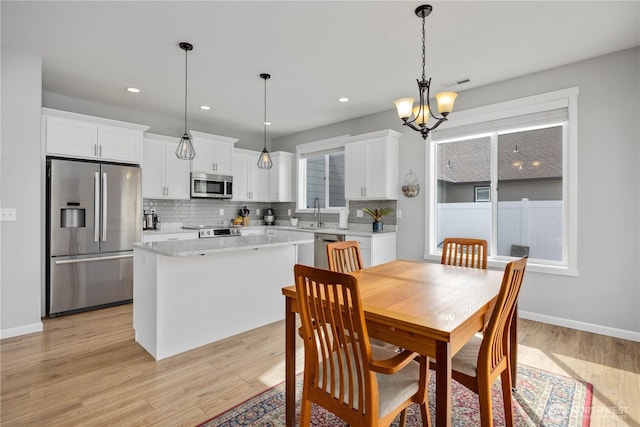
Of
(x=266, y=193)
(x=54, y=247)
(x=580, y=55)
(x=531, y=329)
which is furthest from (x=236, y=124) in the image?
(x=531, y=329)

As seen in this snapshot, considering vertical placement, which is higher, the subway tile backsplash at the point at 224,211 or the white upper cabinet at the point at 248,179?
the white upper cabinet at the point at 248,179

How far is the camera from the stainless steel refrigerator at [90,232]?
11.4 ft

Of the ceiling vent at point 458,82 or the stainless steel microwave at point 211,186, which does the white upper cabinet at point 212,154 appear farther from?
the ceiling vent at point 458,82

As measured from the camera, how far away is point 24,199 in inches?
120

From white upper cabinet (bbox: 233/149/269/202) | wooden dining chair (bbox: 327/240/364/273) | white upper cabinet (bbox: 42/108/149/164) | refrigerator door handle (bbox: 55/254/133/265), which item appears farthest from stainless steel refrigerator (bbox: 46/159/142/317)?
wooden dining chair (bbox: 327/240/364/273)

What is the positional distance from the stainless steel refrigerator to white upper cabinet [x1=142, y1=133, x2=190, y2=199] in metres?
0.52

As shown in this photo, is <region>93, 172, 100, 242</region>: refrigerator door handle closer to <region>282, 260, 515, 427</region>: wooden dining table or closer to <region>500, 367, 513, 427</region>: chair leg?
<region>282, 260, 515, 427</region>: wooden dining table

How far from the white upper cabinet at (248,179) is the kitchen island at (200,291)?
2.66m

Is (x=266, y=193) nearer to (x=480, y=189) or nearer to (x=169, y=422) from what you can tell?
(x=480, y=189)

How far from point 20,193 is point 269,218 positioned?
12.3 ft

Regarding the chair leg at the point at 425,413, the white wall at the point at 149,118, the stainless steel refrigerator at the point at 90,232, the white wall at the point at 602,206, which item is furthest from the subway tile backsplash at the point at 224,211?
the chair leg at the point at 425,413

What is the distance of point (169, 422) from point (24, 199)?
2.69 meters

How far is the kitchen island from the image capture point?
2.56 meters

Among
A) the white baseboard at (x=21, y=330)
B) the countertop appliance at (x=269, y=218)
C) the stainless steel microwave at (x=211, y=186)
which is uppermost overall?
the stainless steel microwave at (x=211, y=186)
